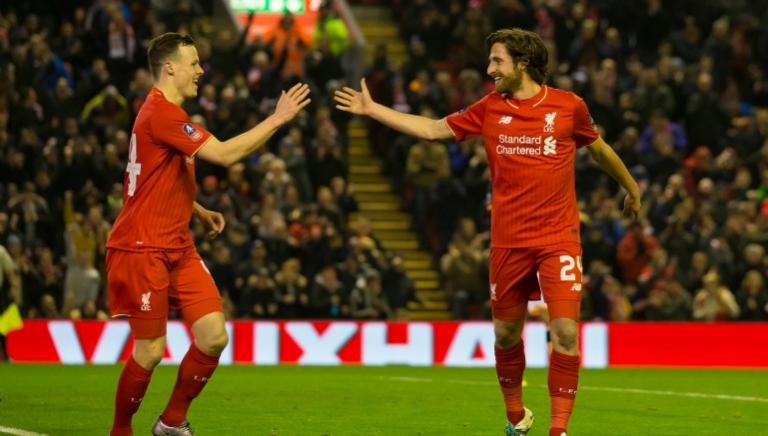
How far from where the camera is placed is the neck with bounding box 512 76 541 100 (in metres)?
9.55

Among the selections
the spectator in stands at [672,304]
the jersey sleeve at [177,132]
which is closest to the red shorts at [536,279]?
the jersey sleeve at [177,132]

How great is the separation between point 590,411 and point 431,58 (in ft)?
48.1

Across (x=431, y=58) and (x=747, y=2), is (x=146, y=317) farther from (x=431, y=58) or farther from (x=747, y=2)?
(x=747, y=2)

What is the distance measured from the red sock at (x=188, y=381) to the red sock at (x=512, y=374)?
1.77 meters

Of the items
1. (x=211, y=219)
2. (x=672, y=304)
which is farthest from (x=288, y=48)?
(x=211, y=219)

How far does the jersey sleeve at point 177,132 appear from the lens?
891cm

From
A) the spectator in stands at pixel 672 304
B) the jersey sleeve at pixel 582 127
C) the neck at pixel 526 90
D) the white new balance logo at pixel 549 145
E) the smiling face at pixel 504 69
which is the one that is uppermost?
the smiling face at pixel 504 69

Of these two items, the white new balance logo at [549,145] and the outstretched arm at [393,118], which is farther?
the outstretched arm at [393,118]

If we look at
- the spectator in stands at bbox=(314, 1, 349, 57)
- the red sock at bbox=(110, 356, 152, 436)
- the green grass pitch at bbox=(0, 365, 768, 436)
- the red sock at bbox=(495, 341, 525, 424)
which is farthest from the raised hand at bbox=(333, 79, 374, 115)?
the spectator in stands at bbox=(314, 1, 349, 57)

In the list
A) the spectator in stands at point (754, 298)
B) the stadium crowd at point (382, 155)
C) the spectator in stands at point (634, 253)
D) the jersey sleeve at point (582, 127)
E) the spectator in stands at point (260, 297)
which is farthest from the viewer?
the spectator in stands at point (634, 253)

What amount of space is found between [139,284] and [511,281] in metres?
2.21

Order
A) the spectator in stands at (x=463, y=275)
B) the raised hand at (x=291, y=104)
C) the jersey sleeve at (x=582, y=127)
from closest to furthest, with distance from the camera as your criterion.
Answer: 1. the raised hand at (x=291, y=104)
2. the jersey sleeve at (x=582, y=127)
3. the spectator in stands at (x=463, y=275)

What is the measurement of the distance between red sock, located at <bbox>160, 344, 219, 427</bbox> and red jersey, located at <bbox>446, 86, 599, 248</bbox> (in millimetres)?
1888

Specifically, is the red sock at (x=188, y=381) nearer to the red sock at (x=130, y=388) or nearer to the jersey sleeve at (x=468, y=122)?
the red sock at (x=130, y=388)
